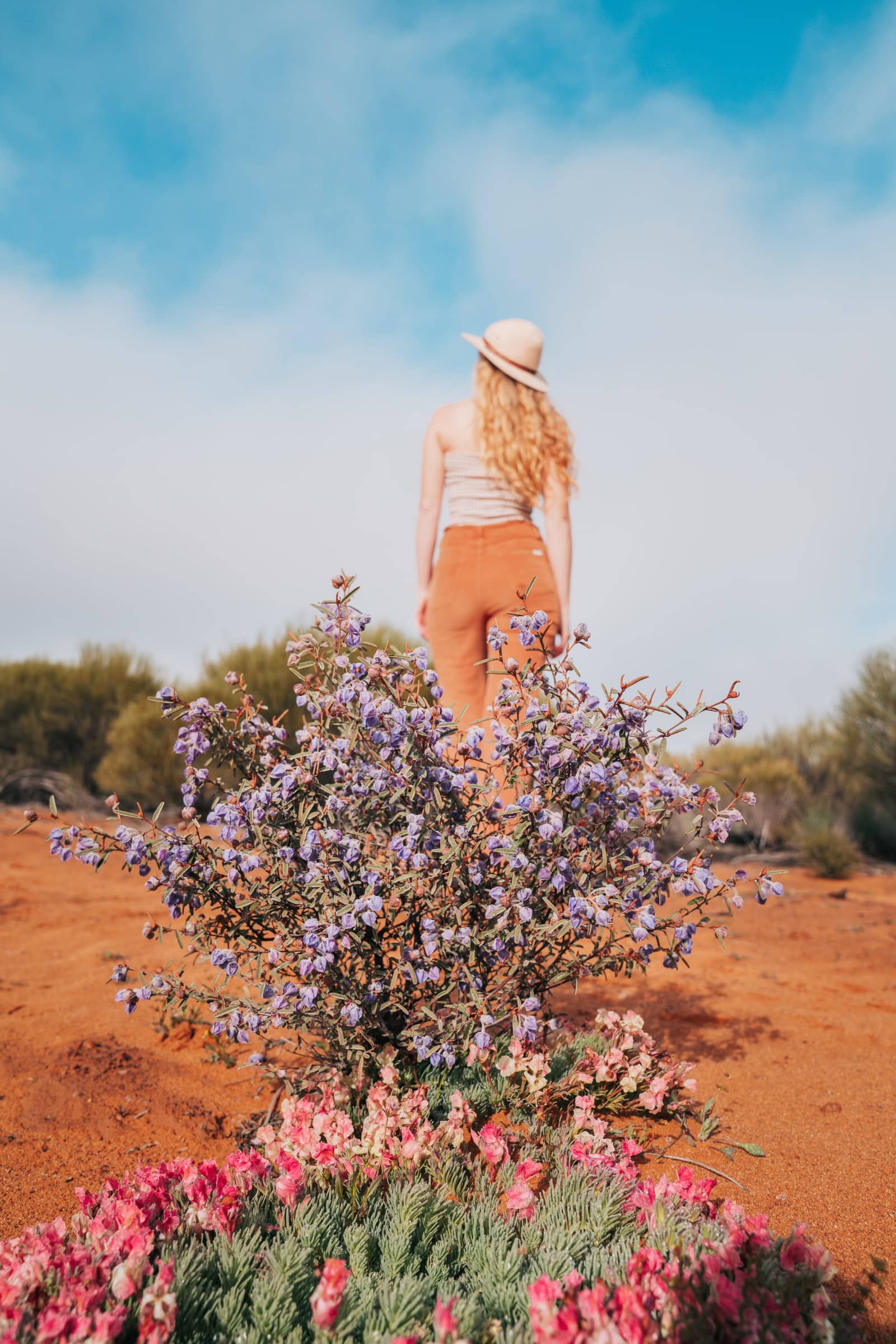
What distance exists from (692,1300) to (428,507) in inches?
151

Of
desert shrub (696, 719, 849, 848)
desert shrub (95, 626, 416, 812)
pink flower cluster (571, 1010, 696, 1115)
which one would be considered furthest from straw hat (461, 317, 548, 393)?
desert shrub (696, 719, 849, 848)

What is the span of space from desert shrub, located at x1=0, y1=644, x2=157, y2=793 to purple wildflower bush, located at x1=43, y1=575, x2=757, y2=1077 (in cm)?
898

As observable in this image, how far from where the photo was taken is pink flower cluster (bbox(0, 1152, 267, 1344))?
1380 mm

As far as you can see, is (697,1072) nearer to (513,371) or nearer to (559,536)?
(559,536)

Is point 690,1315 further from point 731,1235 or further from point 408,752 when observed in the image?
point 408,752

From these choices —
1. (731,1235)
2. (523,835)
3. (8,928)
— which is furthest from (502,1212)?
(8,928)

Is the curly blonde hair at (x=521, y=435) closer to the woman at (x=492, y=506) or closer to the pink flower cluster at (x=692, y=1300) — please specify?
the woman at (x=492, y=506)

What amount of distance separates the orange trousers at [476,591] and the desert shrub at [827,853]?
5786 mm

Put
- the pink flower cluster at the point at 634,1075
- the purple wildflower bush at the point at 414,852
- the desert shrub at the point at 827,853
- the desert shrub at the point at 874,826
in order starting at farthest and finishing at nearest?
1. the desert shrub at the point at 874,826
2. the desert shrub at the point at 827,853
3. the pink flower cluster at the point at 634,1075
4. the purple wildflower bush at the point at 414,852

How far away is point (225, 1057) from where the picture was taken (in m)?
3.17

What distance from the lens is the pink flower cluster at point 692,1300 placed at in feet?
4.44

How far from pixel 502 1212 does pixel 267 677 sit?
8.12 metres

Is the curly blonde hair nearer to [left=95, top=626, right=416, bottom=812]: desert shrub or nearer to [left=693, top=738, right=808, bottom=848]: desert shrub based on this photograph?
[left=95, top=626, right=416, bottom=812]: desert shrub

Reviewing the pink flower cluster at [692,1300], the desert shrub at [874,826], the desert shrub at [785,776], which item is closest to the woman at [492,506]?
the pink flower cluster at [692,1300]
